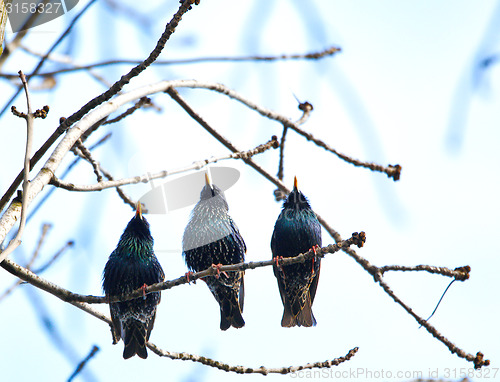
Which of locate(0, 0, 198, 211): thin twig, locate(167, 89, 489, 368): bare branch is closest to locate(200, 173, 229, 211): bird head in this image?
locate(167, 89, 489, 368): bare branch

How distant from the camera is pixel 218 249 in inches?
189

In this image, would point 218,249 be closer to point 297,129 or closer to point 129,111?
point 297,129

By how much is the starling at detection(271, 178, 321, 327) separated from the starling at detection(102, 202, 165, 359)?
1039mm

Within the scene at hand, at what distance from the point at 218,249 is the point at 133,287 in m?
0.75

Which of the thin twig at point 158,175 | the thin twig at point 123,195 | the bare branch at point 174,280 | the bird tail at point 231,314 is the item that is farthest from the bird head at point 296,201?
the bare branch at point 174,280

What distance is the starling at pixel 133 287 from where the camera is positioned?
4.73m

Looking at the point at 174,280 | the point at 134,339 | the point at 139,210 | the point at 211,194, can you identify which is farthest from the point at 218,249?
the point at 174,280

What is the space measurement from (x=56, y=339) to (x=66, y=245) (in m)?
1.03

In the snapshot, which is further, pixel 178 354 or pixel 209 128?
pixel 209 128

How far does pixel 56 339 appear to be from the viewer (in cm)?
296

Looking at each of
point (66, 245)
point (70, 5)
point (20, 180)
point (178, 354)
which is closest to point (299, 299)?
point (178, 354)

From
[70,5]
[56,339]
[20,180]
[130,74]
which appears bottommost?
[56,339]

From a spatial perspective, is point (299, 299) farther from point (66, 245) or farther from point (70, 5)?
point (70, 5)

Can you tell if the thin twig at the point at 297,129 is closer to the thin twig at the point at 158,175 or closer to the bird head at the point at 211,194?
the thin twig at the point at 158,175
